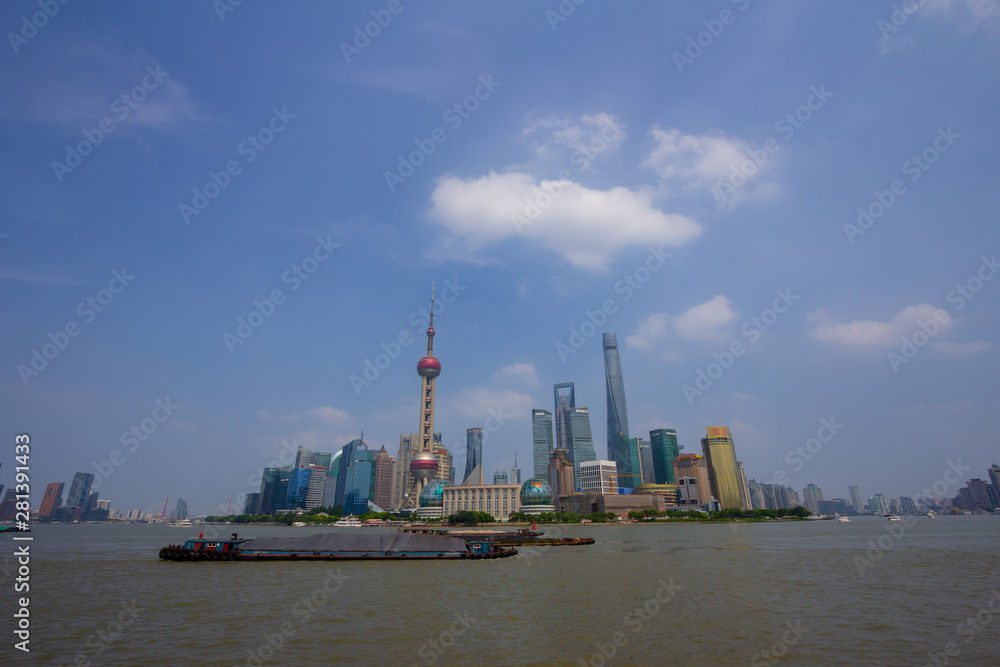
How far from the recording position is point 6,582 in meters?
41.2

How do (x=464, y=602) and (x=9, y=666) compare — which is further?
(x=464, y=602)

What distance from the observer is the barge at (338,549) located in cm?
6034

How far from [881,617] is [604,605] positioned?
15.2 meters

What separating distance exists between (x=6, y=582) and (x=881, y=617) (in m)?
64.9

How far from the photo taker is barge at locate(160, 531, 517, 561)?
6034cm

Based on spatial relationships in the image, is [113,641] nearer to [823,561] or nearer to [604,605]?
[604,605]

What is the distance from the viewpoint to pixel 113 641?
2414cm

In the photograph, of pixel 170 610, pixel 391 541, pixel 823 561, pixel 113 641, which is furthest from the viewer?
pixel 391 541

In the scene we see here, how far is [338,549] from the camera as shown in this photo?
62.3 m

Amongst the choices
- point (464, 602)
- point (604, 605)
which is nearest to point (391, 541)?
point (464, 602)

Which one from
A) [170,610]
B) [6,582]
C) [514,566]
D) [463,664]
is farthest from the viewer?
[514,566]

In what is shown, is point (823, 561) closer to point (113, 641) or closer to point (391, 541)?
point (391, 541)

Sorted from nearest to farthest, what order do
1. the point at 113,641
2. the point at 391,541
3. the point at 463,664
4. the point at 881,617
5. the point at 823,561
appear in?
1. the point at 463,664
2. the point at 113,641
3. the point at 881,617
4. the point at 823,561
5. the point at 391,541

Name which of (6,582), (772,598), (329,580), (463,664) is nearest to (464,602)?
(463,664)
